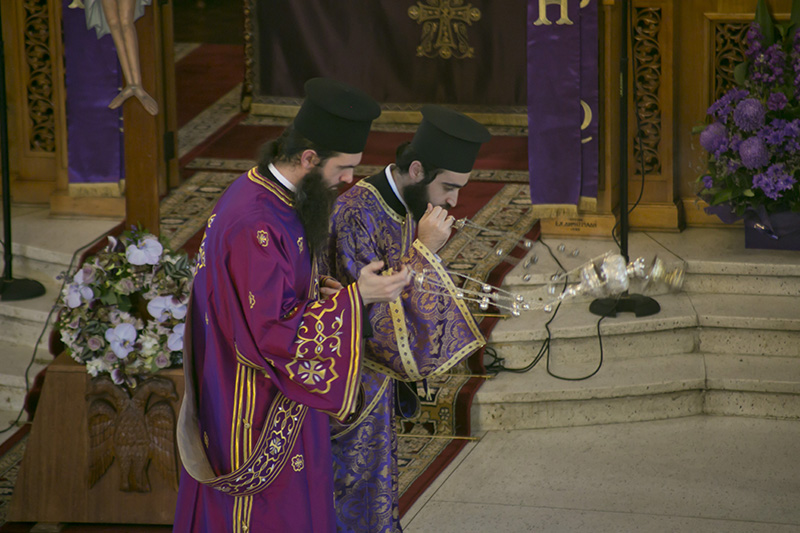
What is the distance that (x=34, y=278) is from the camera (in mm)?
6551

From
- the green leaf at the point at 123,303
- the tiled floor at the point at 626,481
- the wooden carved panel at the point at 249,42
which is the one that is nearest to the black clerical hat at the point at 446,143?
the green leaf at the point at 123,303

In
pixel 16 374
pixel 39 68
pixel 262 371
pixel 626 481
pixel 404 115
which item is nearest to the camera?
pixel 262 371

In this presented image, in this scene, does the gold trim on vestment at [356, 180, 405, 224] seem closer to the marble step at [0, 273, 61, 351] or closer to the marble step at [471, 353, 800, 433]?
the marble step at [471, 353, 800, 433]

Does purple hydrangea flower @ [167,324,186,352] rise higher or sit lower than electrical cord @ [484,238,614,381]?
higher

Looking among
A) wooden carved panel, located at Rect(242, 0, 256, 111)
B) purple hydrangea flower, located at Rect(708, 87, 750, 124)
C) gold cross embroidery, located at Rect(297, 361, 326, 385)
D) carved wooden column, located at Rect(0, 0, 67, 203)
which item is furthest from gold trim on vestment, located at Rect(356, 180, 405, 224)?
wooden carved panel, located at Rect(242, 0, 256, 111)

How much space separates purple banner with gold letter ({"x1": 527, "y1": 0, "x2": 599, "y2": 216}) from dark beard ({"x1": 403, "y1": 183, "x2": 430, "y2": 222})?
283cm

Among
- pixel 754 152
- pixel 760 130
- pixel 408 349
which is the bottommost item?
pixel 408 349

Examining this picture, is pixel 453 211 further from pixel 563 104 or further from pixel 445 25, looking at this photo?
pixel 445 25

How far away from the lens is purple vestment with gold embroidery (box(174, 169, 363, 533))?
3.09 metres

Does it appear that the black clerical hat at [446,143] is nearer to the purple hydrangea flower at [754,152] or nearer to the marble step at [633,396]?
the marble step at [633,396]

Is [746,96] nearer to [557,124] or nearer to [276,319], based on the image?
[557,124]

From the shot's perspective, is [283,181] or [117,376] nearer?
[283,181]

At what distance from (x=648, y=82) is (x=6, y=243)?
3.69m

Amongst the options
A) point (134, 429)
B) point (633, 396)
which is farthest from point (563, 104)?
point (134, 429)
